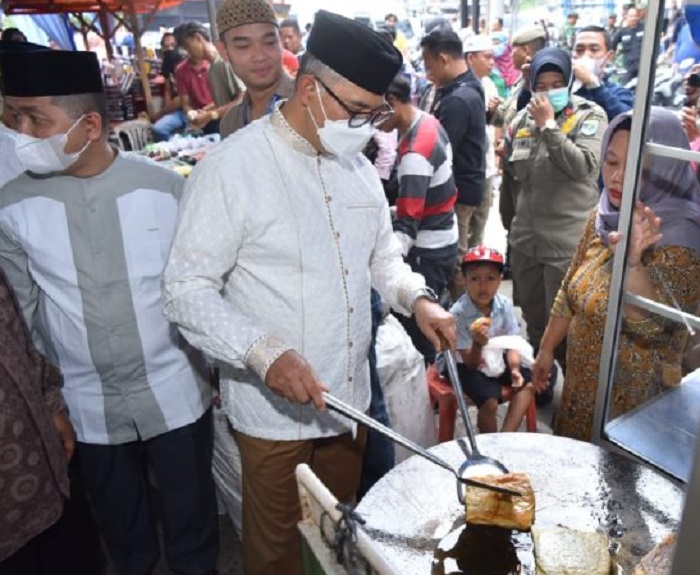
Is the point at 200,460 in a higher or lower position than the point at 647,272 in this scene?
lower

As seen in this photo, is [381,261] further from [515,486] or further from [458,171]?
[458,171]

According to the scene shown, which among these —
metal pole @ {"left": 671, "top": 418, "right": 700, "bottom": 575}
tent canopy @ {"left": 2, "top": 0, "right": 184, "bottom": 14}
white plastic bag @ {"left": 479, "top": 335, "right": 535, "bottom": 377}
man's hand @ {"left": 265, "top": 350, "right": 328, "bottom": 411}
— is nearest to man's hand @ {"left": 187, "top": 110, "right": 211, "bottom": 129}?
white plastic bag @ {"left": 479, "top": 335, "right": 535, "bottom": 377}

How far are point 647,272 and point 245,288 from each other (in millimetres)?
1175

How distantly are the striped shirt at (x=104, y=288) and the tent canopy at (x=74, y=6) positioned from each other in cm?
816

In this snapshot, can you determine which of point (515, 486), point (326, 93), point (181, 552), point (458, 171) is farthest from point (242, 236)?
Answer: point (458, 171)

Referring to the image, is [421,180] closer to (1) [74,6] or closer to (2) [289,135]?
(2) [289,135]

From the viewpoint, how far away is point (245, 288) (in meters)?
1.70

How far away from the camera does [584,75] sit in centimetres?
386

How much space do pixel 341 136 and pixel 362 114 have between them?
86mm

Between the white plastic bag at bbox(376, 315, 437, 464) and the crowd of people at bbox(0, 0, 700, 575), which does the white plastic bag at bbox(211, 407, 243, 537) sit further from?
the white plastic bag at bbox(376, 315, 437, 464)

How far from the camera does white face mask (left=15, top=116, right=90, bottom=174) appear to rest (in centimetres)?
175

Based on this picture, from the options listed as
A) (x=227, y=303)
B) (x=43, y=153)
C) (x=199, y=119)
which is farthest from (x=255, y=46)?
(x=199, y=119)

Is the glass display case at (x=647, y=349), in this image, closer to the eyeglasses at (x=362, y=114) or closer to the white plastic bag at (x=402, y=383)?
the eyeglasses at (x=362, y=114)

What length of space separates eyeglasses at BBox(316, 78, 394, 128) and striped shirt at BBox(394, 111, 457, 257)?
1366mm
